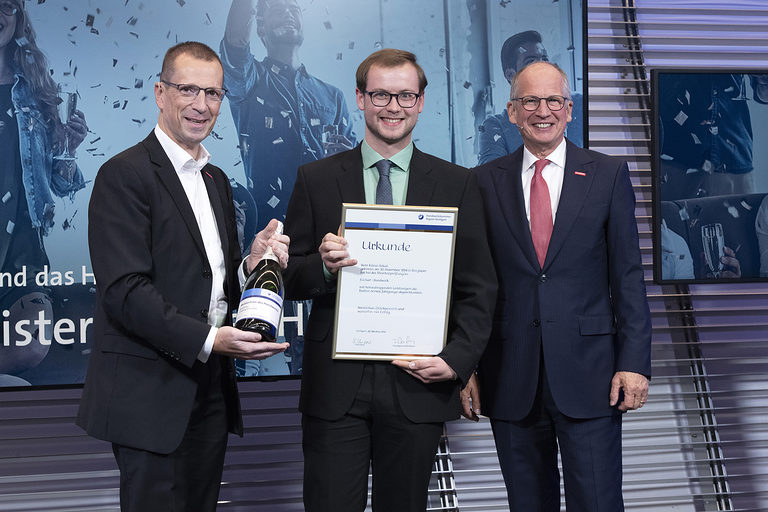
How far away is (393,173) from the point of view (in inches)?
96.1

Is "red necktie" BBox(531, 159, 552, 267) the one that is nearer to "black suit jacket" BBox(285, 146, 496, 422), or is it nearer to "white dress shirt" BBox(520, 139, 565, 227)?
"white dress shirt" BBox(520, 139, 565, 227)

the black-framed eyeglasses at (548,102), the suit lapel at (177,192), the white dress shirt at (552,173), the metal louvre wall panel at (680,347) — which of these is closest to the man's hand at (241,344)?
the suit lapel at (177,192)

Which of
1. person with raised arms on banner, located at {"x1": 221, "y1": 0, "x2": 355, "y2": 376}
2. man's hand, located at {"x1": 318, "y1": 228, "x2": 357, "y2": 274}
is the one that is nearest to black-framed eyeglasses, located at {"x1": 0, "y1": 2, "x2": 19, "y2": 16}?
person with raised arms on banner, located at {"x1": 221, "y1": 0, "x2": 355, "y2": 376}

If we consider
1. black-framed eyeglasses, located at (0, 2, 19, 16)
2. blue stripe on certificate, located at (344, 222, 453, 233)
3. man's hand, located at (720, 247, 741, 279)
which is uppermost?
black-framed eyeglasses, located at (0, 2, 19, 16)

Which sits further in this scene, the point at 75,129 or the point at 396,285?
the point at 75,129

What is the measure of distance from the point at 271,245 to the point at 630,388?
1.28 meters

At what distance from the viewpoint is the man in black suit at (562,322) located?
2545mm

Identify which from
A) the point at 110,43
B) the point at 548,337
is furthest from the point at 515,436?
the point at 110,43

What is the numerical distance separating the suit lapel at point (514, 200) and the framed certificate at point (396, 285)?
1.21 ft

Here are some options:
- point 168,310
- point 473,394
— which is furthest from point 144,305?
point 473,394

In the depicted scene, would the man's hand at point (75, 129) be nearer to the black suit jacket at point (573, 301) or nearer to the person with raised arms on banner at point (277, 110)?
the person with raised arms on banner at point (277, 110)

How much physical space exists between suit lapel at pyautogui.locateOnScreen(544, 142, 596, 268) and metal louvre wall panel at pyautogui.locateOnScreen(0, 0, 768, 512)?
5.79 feet

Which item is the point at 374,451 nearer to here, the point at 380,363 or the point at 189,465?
the point at 380,363

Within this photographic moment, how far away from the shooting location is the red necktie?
2607 mm
